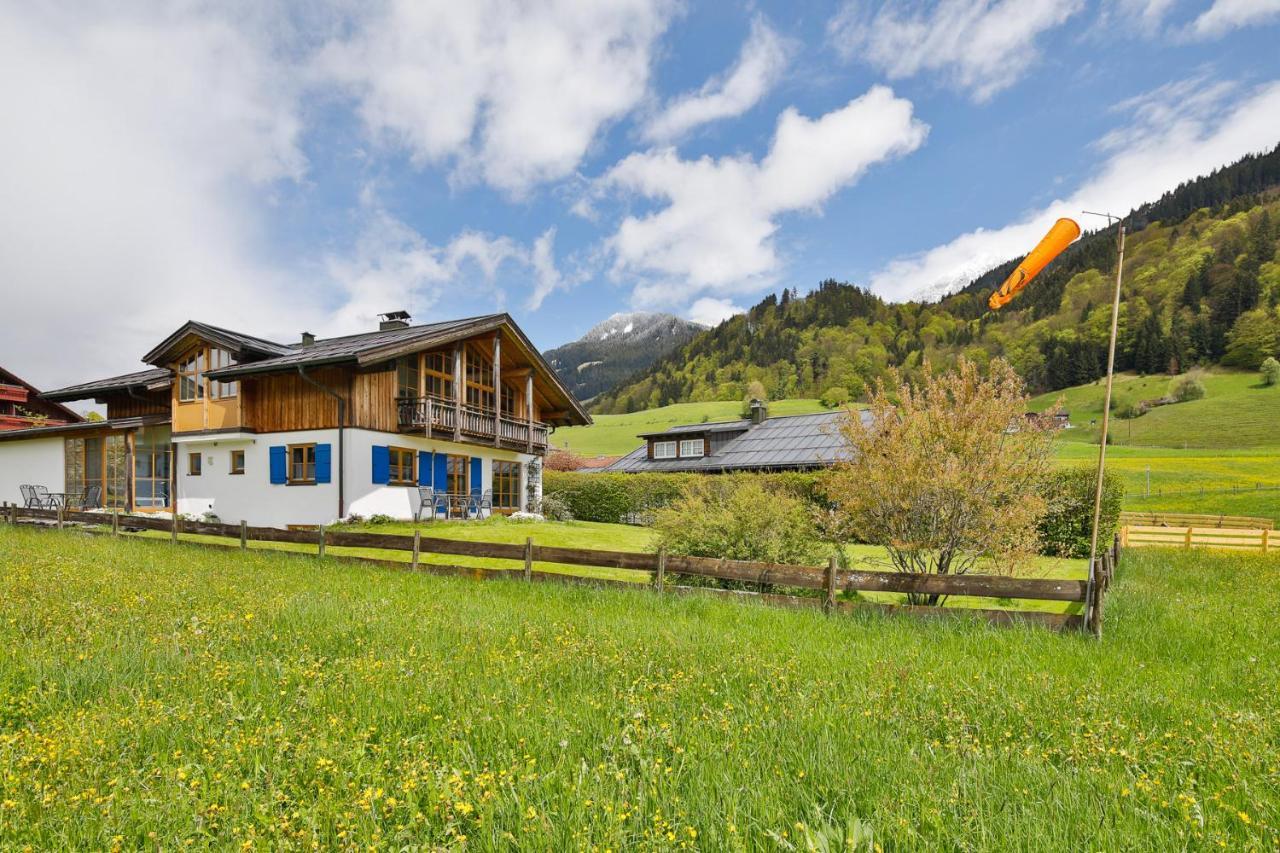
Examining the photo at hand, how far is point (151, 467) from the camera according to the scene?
25.0 meters

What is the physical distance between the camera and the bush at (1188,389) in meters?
84.8

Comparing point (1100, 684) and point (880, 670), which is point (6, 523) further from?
point (1100, 684)

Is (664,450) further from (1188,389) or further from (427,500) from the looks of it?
(1188,389)

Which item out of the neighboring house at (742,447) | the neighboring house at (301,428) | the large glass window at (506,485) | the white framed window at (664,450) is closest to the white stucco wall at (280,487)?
the neighboring house at (301,428)

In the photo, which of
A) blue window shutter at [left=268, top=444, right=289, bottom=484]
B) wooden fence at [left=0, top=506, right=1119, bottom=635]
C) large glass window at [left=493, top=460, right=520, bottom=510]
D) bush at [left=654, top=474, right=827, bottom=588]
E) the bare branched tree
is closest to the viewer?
wooden fence at [left=0, top=506, right=1119, bottom=635]

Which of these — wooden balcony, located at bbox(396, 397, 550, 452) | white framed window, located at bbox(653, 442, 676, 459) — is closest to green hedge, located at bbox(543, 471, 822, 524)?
wooden balcony, located at bbox(396, 397, 550, 452)

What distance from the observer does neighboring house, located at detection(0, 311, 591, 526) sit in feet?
68.1

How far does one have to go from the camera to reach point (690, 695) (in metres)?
5.02

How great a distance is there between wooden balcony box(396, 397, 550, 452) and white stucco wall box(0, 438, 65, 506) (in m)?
16.5

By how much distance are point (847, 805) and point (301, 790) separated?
9.59 ft

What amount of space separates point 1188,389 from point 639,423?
244 feet

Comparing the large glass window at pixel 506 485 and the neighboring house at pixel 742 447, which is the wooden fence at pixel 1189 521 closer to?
the neighboring house at pixel 742 447

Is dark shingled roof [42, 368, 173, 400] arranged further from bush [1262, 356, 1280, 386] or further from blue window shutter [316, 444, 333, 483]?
bush [1262, 356, 1280, 386]

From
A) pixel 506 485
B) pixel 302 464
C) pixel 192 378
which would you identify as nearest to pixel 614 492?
pixel 506 485
